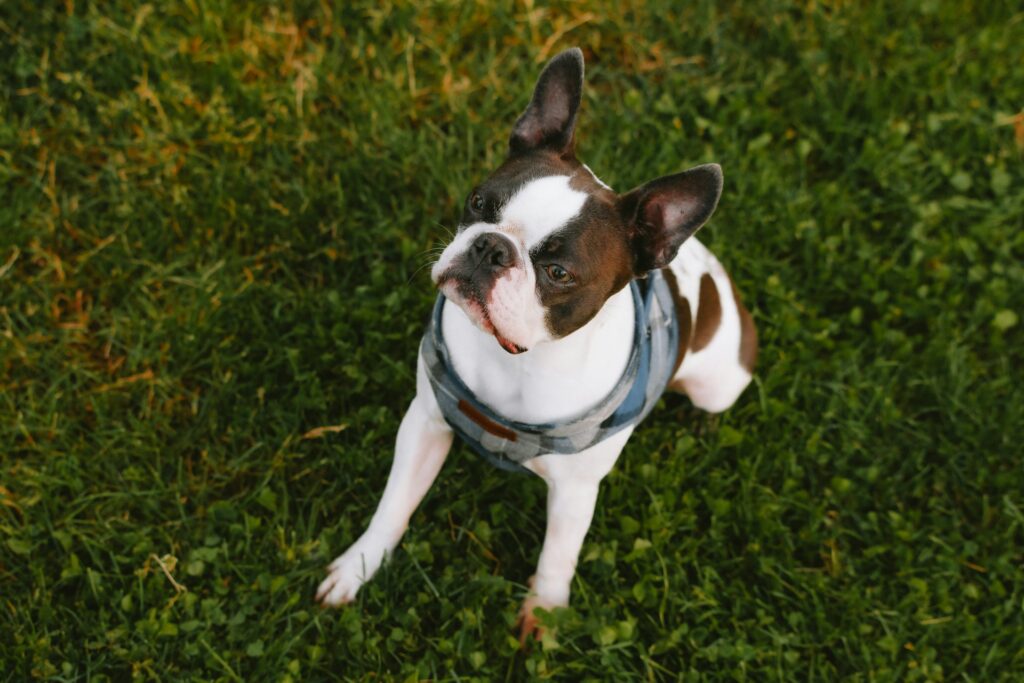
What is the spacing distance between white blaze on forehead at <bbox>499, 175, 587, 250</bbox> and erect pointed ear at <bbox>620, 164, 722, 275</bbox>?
0.54 ft

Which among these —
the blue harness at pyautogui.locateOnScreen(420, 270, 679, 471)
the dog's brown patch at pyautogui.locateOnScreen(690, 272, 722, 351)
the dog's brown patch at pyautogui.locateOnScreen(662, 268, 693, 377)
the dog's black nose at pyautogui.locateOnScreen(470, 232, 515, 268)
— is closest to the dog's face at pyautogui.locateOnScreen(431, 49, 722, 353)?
the dog's black nose at pyautogui.locateOnScreen(470, 232, 515, 268)

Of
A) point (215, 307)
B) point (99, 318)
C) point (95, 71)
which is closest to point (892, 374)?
point (215, 307)

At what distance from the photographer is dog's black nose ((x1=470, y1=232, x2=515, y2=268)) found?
2.36 m

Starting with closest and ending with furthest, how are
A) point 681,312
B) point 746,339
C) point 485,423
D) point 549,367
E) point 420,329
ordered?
point 549,367
point 485,423
point 681,312
point 746,339
point 420,329

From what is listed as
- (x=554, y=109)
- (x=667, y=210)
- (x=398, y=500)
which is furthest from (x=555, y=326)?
(x=398, y=500)

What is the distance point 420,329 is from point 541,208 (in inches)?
58.8

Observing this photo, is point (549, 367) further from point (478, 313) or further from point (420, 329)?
point (420, 329)

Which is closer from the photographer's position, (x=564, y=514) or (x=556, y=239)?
(x=556, y=239)

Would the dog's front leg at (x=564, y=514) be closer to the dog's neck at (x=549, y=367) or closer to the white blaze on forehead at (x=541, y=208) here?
the dog's neck at (x=549, y=367)

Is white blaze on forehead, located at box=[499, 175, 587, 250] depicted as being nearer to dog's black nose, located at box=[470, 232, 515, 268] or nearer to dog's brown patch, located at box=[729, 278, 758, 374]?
dog's black nose, located at box=[470, 232, 515, 268]

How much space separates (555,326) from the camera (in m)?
2.46

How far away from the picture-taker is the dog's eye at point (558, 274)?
241 centimetres

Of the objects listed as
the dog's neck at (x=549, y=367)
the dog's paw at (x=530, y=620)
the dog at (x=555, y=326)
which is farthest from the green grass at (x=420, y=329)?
the dog's neck at (x=549, y=367)

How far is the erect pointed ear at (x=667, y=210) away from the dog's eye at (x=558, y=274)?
25 cm
